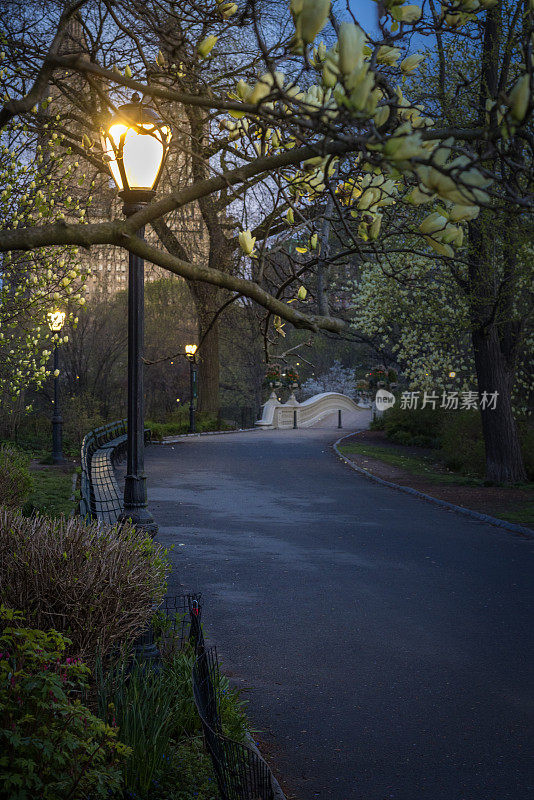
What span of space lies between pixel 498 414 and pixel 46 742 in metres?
18.0

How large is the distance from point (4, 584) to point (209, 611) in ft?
12.3

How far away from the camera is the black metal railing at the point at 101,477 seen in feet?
36.7

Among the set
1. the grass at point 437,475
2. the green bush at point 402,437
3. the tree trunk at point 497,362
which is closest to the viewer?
the grass at point 437,475

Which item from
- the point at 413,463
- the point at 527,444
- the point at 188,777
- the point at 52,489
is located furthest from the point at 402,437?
A: the point at 188,777

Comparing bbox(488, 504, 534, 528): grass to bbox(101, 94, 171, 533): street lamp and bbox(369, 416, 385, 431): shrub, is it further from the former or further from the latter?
bbox(369, 416, 385, 431): shrub

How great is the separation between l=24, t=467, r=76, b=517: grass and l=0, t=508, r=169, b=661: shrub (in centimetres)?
411

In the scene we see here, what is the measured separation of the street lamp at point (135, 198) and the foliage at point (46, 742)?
3785 millimetres

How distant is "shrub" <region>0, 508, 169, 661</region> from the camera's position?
503cm

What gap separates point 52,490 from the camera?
1595 cm

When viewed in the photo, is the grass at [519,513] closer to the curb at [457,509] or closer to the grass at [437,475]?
the grass at [437,475]

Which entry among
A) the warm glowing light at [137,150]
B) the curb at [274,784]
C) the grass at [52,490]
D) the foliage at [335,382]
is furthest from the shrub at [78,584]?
the foliage at [335,382]

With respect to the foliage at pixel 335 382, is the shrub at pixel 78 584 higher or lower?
lower

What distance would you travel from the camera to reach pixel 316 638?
25.1ft
